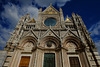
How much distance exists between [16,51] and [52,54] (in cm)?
525

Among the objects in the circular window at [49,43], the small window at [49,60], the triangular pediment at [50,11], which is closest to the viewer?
the small window at [49,60]

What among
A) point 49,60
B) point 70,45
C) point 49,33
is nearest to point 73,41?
point 70,45

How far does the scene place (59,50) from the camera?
9.27 m

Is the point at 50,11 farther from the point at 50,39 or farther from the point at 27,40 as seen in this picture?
the point at 27,40

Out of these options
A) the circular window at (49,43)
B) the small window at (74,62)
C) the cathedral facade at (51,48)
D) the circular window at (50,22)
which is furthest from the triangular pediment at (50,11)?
the small window at (74,62)

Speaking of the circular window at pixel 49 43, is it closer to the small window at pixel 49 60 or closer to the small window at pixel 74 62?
the small window at pixel 49 60

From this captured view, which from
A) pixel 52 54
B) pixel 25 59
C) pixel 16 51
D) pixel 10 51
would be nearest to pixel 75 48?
pixel 52 54

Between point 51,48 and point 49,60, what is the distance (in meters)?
1.76

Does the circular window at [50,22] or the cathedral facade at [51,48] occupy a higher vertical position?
the circular window at [50,22]

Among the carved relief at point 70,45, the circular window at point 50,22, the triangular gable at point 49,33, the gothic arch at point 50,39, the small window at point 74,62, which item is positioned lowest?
the small window at point 74,62

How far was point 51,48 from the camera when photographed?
32.2ft

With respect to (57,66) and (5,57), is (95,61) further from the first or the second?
(5,57)

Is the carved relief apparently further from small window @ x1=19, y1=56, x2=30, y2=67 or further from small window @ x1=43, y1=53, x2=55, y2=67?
small window @ x1=19, y1=56, x2=30, y2=67

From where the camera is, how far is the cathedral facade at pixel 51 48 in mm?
8320
